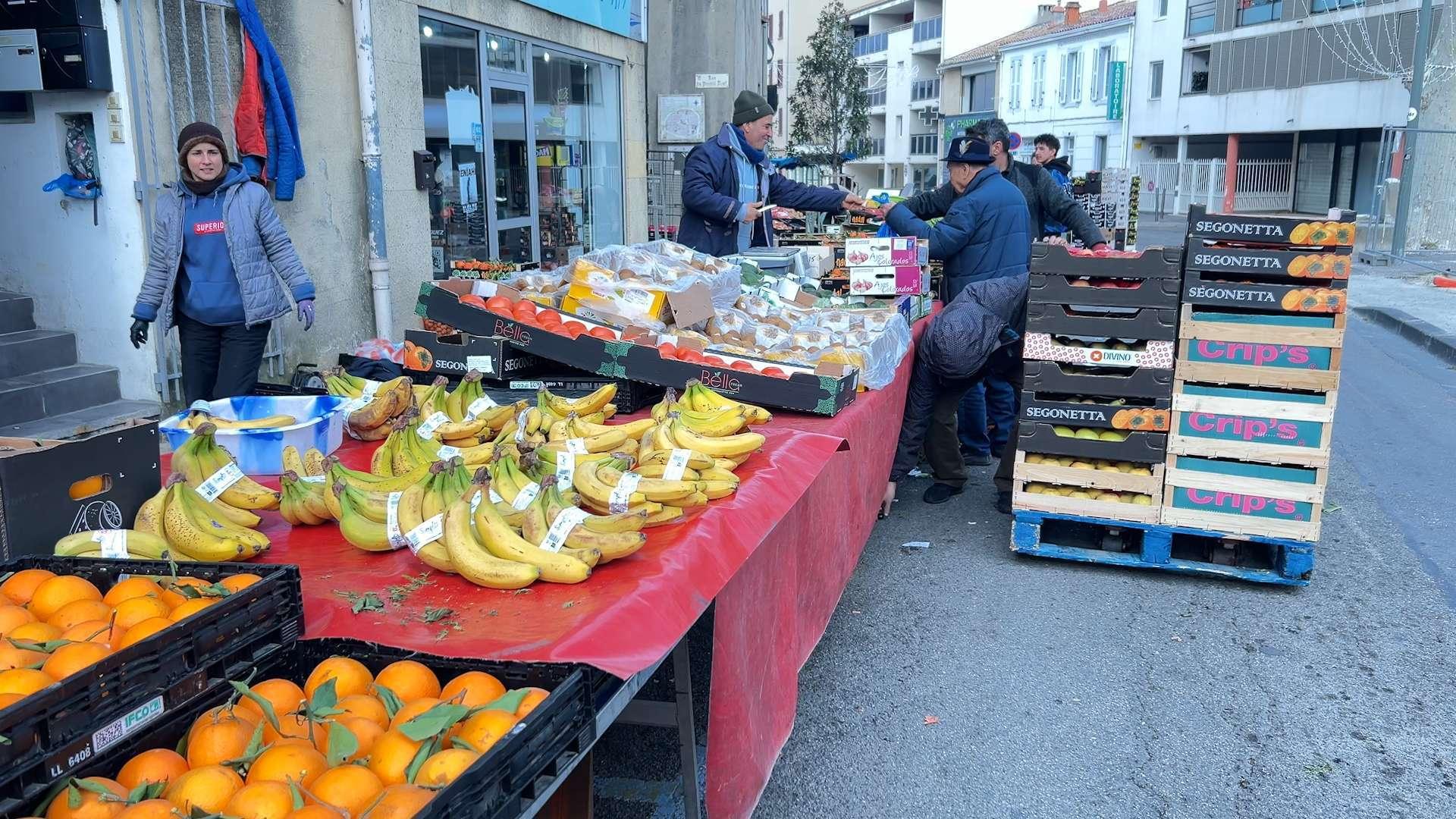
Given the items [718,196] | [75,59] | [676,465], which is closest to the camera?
[676,465]

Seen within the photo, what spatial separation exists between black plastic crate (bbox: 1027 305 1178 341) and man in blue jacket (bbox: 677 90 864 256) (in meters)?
2.33

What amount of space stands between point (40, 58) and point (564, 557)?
5.67 meters

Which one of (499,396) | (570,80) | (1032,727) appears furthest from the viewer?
(570,80)

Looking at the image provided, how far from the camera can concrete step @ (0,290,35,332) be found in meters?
6.62

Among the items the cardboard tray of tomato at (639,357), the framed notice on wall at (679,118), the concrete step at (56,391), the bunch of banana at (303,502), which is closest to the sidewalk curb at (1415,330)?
the framed notice on wall at (679,118)

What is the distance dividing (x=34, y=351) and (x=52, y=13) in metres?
2.00

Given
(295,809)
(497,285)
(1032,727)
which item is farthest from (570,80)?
(295,809)

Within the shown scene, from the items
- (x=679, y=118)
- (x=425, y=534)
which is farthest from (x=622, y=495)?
(x=679, y=118)

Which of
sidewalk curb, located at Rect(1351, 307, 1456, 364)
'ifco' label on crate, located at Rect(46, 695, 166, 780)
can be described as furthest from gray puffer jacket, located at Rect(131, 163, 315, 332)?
sidewalk curb, located at Rect(1351, 307, 1456, 364)

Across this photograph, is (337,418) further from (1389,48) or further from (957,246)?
(1389,48)

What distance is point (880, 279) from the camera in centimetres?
647

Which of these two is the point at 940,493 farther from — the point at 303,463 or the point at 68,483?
the point at 68,483

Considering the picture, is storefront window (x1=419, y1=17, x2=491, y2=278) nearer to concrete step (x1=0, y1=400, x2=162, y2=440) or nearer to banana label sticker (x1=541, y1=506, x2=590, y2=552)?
concrete step (x1=0, y1=400, x2=162, y2=440)

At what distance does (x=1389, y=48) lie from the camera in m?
29.4
